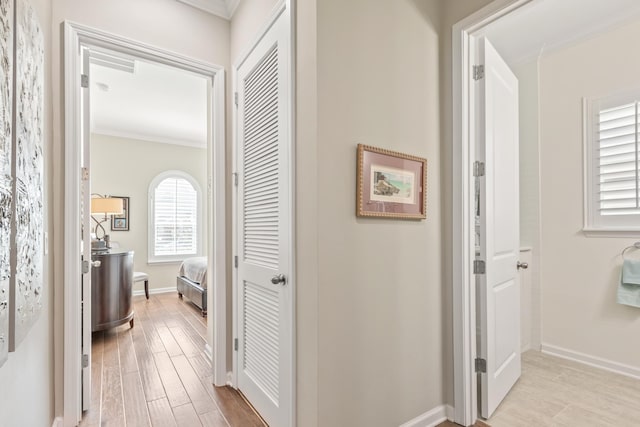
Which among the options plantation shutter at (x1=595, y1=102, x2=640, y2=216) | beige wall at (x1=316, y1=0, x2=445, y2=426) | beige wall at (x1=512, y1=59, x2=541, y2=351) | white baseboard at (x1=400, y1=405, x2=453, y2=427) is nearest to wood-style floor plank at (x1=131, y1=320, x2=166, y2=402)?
beige wall at (x1=316, y1=0, x2=445, y2=426)

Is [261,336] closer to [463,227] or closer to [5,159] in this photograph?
[463,227]

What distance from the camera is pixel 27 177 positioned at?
1.13 meters

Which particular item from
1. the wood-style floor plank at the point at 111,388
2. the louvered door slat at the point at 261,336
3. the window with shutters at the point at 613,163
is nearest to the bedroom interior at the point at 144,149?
the wood-style floor plank at the point at 111,388

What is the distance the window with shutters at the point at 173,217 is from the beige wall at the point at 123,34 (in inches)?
165

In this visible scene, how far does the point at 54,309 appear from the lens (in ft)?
6.11

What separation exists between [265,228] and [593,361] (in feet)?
9.83

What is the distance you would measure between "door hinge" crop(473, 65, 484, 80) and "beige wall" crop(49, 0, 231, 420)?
174 centimetres

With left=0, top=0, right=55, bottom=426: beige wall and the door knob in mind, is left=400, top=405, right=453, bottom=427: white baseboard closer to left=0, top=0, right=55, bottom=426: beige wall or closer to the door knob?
the door knob

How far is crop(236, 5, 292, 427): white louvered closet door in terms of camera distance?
5.55ft

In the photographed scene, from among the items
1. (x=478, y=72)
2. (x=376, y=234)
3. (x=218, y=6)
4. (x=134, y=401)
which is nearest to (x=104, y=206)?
(x=134, y=401)

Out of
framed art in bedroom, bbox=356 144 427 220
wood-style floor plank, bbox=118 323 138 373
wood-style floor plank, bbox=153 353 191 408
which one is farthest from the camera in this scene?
wood-style floor plank, bbox=118 323 138 373

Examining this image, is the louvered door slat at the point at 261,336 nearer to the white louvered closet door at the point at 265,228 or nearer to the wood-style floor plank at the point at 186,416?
the white louvered closet door at the point at 265,228

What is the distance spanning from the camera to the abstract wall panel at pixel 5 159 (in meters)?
0.81

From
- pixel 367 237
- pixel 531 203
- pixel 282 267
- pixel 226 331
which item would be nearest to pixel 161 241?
pixel 226 331
